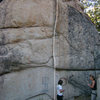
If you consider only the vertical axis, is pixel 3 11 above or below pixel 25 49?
above

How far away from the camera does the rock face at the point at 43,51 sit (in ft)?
15.7

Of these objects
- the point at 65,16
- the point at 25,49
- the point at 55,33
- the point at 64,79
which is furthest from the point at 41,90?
the point at 65,16

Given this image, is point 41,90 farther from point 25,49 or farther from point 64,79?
point 25,49

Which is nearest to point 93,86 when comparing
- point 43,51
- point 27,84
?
point 43,51

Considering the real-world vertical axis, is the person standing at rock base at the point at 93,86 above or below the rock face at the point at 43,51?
below

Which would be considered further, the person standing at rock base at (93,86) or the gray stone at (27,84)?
the person standing at rock base at (93,86)

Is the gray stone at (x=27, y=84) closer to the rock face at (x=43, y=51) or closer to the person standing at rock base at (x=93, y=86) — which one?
the rock face at (x=43, y=51)

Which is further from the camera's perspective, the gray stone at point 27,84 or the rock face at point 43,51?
the rock face at point 43,51

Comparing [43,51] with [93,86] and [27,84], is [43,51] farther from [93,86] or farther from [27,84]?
[93,86]

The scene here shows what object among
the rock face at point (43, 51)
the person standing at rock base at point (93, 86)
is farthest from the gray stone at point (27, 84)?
the person standing at rock base at point (93, 86)

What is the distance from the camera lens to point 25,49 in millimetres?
4938

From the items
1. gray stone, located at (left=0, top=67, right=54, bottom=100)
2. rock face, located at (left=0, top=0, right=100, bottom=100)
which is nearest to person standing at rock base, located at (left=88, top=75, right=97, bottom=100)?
rock face, located at (left=0, top=0, right=100, bottom=100)

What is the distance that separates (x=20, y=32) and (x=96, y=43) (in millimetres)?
3108

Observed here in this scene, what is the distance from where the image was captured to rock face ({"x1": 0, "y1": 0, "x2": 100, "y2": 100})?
4.77 metres
